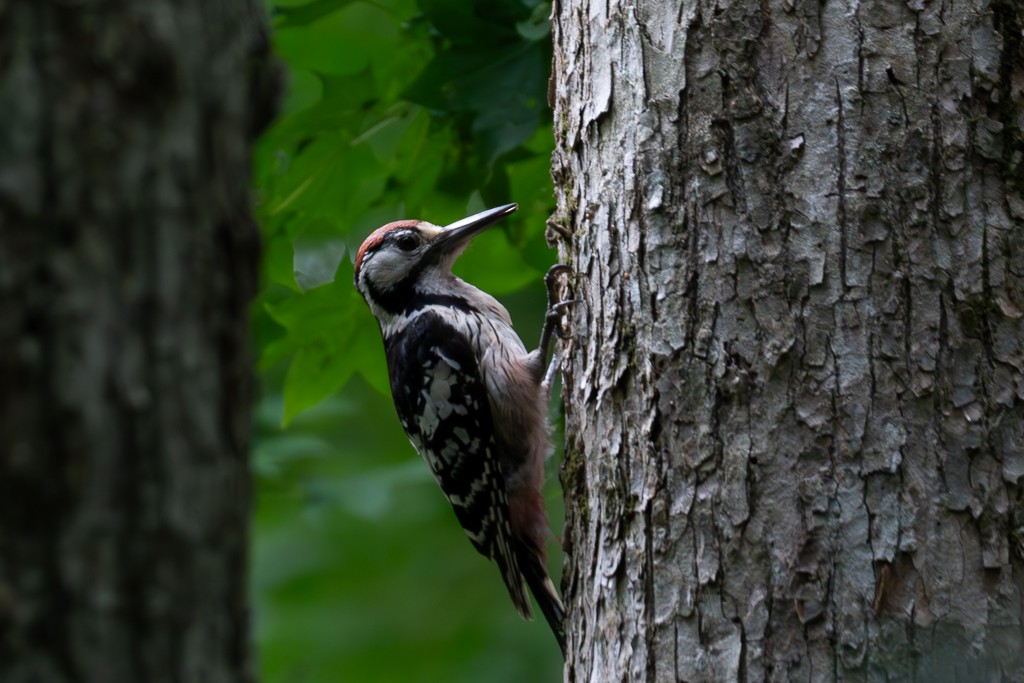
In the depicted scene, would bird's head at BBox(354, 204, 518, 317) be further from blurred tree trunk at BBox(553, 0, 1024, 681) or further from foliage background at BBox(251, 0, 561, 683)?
blurred tree trunk at BBox(553, 0, 1024, 681)

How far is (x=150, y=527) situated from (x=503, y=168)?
120 inches

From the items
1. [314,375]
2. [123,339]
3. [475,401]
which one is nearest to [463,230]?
[475,401]

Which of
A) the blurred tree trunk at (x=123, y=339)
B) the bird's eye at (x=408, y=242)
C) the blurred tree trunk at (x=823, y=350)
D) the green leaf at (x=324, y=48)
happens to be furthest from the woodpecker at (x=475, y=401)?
the blurred tree trunk at (x=123, y=339)

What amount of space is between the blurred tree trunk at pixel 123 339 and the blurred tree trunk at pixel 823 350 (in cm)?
160

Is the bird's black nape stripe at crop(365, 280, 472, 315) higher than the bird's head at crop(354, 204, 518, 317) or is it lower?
lower

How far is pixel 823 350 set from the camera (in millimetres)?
2627

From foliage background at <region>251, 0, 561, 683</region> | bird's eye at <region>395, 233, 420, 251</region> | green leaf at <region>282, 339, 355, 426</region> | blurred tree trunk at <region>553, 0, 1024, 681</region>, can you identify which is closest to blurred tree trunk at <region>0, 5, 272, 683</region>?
foliage background at <region>251, 0, 561, 683</region>

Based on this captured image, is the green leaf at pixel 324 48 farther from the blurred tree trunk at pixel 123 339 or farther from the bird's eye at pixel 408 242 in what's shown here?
the blurred tree trunk at pixel 123 339

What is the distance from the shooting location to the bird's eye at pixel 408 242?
192 inches

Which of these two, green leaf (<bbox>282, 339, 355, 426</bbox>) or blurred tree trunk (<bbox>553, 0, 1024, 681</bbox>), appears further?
green leaf (<bbox>282, 339, 355, 426</bbox>)

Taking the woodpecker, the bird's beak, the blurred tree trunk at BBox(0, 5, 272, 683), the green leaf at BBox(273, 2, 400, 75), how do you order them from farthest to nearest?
the woodpecker < the bird's beak < the green leaf at BBox(273, 2, 400, 75) < the blurred tree trunk at BBox(0, 5, 272, 683)

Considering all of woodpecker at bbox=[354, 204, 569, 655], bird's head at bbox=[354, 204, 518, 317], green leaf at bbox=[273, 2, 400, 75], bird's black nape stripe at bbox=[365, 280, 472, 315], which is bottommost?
woodpecker at bbox=[354, 204, 569, 655]

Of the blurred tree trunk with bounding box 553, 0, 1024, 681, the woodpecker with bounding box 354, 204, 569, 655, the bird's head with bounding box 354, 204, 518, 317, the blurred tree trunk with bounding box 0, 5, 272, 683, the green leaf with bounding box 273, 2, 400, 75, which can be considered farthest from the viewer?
the bird's head with bounding box 354, 204, 518, 317

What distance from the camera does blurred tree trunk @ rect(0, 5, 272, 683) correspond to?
3.87 ft
